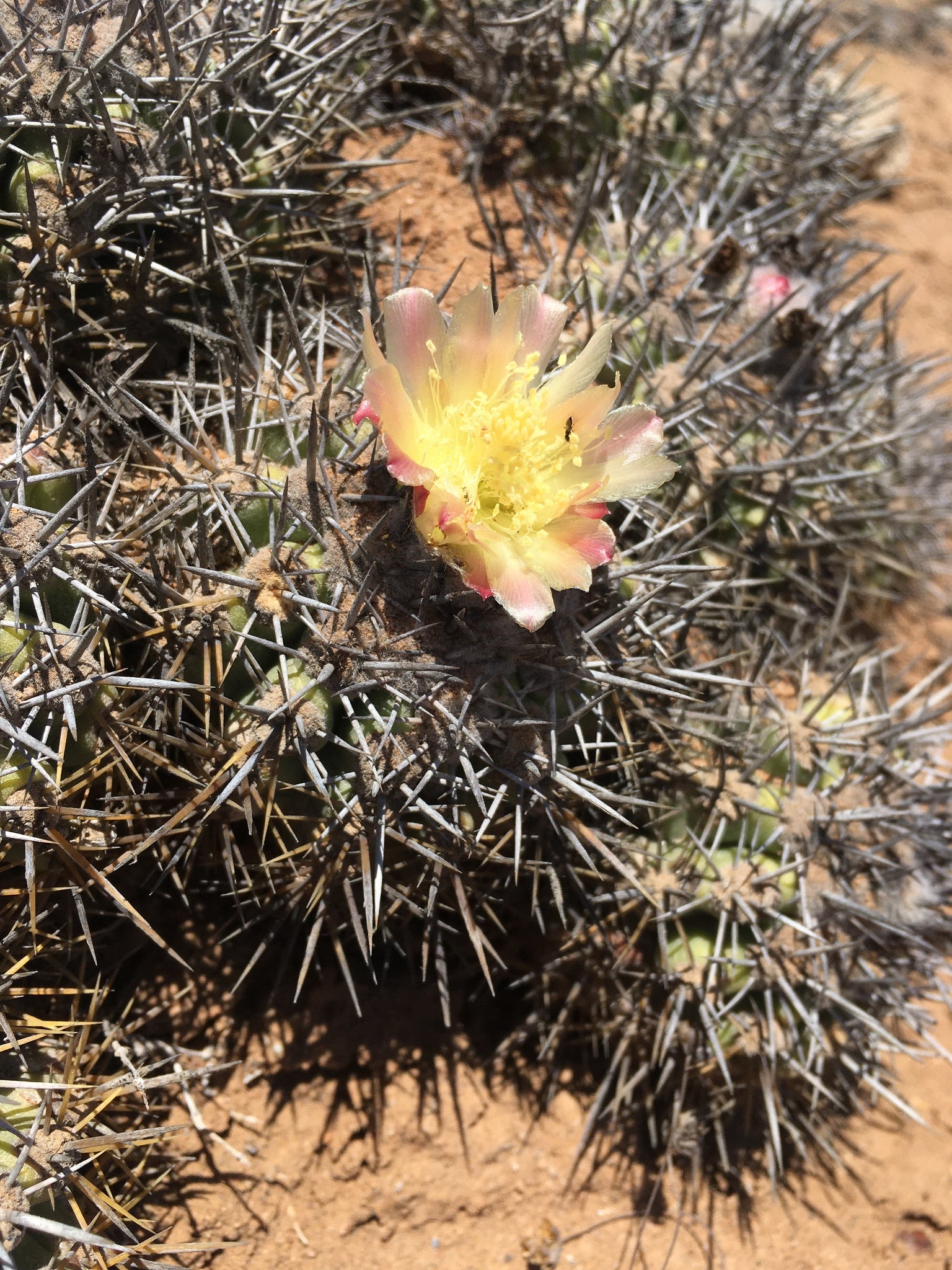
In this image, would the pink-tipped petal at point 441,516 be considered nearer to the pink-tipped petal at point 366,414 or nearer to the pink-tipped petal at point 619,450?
the pink-tipped petal at point 366,414

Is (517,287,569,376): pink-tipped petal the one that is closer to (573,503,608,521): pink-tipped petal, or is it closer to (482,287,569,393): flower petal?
(482,287,569,393): flower petal

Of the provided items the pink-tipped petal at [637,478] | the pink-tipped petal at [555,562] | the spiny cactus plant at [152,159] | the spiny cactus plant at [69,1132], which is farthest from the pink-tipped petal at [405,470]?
the spiny cactus plant at [69,1132]

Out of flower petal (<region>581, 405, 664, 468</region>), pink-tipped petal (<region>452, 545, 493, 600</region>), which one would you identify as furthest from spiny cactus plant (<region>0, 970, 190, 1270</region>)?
flower petal (<region>581, 405, 664, 468</region>)

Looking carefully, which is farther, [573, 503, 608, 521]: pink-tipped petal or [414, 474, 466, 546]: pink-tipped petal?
[573, 503, 608, 521]: pink-tipped petal

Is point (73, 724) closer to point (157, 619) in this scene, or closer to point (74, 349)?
point (157, 619)

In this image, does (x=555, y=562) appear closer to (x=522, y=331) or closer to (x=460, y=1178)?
(x=522, y=331)
